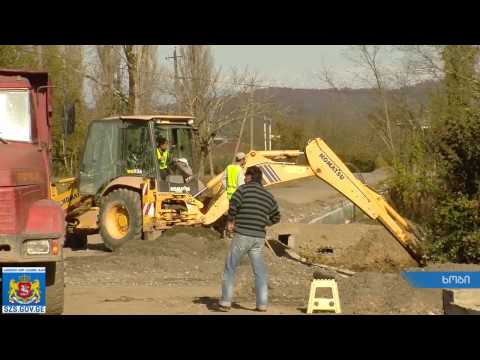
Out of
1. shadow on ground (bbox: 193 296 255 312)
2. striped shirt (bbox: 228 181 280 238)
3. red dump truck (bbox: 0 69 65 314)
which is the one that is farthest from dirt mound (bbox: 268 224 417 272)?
red dump truck (bbox: 0 69 65 314)

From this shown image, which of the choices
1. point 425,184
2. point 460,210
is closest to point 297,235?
point 425,184

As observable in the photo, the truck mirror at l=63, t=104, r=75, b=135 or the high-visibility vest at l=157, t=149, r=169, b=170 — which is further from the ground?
the truck mirror at l=63, t=104, r=75, b=135

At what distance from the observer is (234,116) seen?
41031 millimetres

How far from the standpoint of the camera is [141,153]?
19.4 m

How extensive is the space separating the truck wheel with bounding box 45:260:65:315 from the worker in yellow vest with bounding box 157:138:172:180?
327 inches

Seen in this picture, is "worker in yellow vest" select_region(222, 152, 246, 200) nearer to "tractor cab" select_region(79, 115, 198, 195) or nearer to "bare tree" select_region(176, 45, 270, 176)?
"tractor cab" select_region(79, 115, 198, 195)

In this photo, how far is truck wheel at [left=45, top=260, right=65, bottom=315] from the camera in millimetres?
10703

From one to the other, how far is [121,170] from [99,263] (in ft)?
11.6

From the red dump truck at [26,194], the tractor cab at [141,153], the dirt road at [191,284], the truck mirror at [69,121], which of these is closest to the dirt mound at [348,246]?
the dirt road at [191,284]

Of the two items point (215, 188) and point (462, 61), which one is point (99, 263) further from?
point (462, 61)

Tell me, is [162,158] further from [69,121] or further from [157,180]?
[69,121]

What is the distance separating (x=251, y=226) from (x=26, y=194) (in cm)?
297

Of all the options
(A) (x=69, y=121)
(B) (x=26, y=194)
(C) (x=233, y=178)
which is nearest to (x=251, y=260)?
(B) (x=26, y=194)

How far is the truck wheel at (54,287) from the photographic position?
10.7 m
